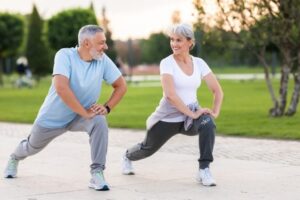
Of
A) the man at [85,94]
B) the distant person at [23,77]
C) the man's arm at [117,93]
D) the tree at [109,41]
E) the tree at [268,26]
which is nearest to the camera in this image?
the man at [85,94]

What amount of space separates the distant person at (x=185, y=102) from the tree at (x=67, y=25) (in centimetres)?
4429

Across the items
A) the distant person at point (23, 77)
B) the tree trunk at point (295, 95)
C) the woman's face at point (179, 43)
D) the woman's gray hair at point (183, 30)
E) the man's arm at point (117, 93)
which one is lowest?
the distant person at point (23, 77)

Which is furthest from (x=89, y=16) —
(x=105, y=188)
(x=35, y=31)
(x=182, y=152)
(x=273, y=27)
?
(x=105, y=188)

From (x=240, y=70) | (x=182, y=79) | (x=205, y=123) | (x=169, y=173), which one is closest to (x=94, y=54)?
(x=182, y=79)

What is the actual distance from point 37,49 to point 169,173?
152 ft

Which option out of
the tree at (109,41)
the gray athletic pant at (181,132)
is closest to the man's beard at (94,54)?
the gray athletic pant at (181,132)

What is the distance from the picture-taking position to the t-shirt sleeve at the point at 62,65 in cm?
777

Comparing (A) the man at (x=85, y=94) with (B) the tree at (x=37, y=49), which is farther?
(B) the tree at (x=37, y=49)

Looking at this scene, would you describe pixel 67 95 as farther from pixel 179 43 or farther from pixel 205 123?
pixel 205 123

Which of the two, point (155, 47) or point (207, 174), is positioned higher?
point (207, 174)

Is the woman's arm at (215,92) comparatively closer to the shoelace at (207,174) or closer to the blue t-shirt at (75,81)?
the shoelace at (207,174)

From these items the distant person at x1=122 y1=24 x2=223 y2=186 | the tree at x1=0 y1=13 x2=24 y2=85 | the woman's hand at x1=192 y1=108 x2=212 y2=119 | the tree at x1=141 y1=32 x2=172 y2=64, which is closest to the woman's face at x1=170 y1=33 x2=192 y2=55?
the distant person at x1=122 y1=24 x2=223 y2=186

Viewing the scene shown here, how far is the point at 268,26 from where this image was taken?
16844mm

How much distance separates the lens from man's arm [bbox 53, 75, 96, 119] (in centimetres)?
769
